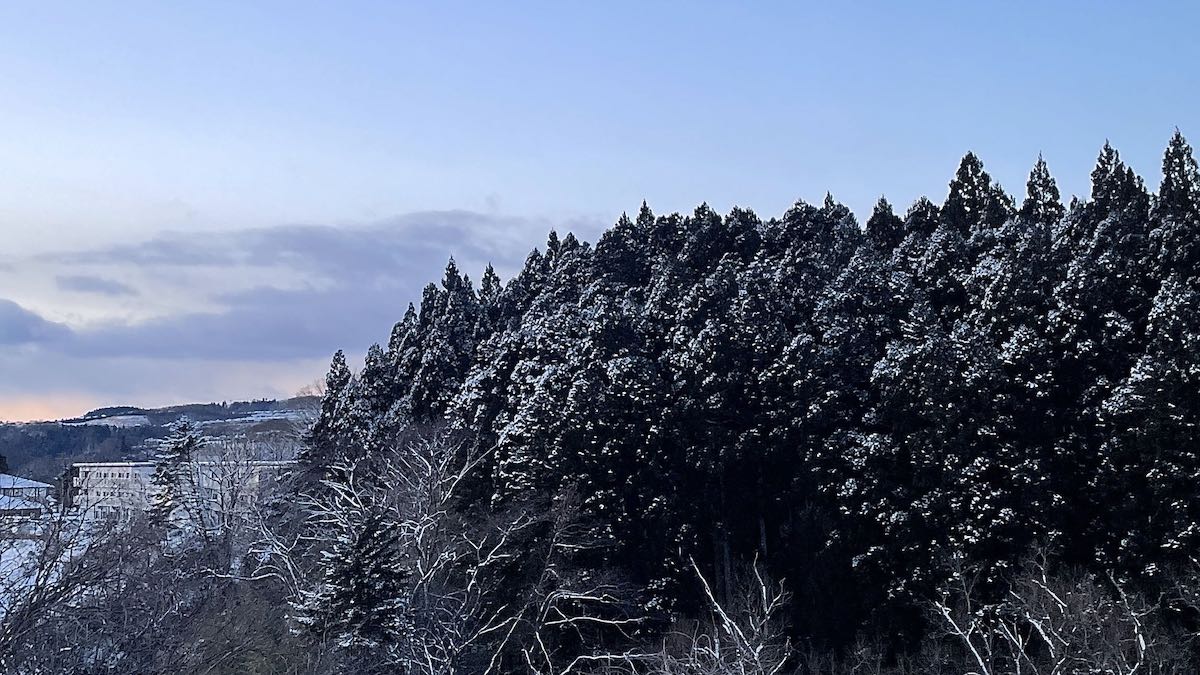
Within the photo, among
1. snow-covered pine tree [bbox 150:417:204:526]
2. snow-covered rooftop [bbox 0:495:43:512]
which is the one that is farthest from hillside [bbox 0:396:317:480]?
snow-covered rooftop [bbox 0:495:43:512]

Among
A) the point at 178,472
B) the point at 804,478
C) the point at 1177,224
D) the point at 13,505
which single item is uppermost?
the point at 1177,224

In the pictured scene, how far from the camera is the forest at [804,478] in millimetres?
22859

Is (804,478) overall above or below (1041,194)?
below

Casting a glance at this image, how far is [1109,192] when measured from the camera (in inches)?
1256

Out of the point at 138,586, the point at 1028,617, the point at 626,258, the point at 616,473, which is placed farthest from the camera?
the point at 626,258

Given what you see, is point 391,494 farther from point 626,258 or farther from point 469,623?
point 626,258

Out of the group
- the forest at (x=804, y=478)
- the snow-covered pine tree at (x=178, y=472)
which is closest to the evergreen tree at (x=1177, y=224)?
the forest at (x=804, y=478)

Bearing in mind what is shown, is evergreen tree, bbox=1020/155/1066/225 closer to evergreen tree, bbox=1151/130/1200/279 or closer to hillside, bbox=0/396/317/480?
evergreen tree, bbox=1151/130/1200/279

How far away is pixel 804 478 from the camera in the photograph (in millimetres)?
28281

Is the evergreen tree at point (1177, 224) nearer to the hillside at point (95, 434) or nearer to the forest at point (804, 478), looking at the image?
the forest at point (804, 478)

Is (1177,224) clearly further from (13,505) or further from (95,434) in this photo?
(95,434)

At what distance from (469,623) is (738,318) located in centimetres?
1155

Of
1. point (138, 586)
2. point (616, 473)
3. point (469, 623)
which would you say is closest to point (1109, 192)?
point (616, 473)

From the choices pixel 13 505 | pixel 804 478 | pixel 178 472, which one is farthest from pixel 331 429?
pixel 13 505
